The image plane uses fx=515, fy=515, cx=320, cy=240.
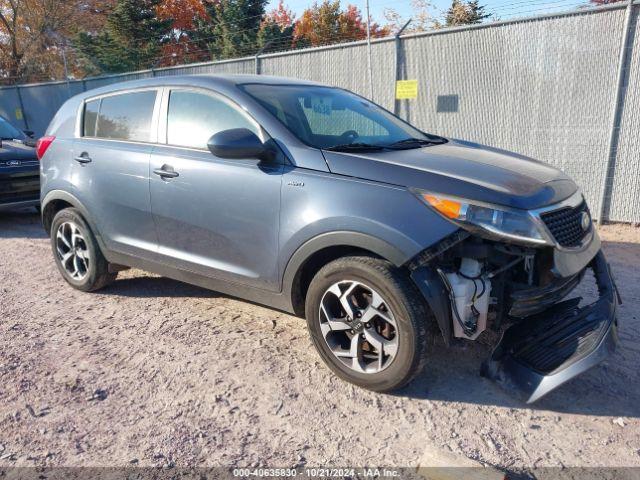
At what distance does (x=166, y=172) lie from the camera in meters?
3.70

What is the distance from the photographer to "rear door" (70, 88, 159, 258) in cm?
392

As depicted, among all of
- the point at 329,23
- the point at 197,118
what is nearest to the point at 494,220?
the point at 197,118

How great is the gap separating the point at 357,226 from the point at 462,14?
2102cm

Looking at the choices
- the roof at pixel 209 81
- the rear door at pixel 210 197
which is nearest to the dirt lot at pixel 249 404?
the rear door at pixel 210 197

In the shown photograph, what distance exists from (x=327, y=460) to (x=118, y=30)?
30880 mm

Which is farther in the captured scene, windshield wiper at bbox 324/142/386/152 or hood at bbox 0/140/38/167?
hood at bbox 0/140/38/167

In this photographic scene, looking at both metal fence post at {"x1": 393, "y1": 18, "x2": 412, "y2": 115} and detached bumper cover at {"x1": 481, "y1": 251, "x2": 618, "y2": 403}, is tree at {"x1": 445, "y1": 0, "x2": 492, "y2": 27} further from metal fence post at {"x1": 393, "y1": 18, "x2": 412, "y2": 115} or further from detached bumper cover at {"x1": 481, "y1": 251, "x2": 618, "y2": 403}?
detached bumper cover at {"x1": 481, "y1": 251, "x2": 618, "y2": 403}

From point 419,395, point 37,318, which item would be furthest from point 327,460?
point 37,318

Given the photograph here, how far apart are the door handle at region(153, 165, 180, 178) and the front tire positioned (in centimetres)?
136

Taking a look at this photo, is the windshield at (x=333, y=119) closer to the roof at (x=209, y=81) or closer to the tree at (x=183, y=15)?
the roof at (x=209, y=81)

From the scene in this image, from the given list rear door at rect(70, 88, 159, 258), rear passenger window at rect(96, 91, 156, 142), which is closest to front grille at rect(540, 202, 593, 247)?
rear door at rect(70, 88, 159, 258)

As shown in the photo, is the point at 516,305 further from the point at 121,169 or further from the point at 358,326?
the point at 121,169

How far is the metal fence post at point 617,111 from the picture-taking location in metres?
6.25

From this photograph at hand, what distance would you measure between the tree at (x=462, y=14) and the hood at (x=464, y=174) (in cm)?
1858
